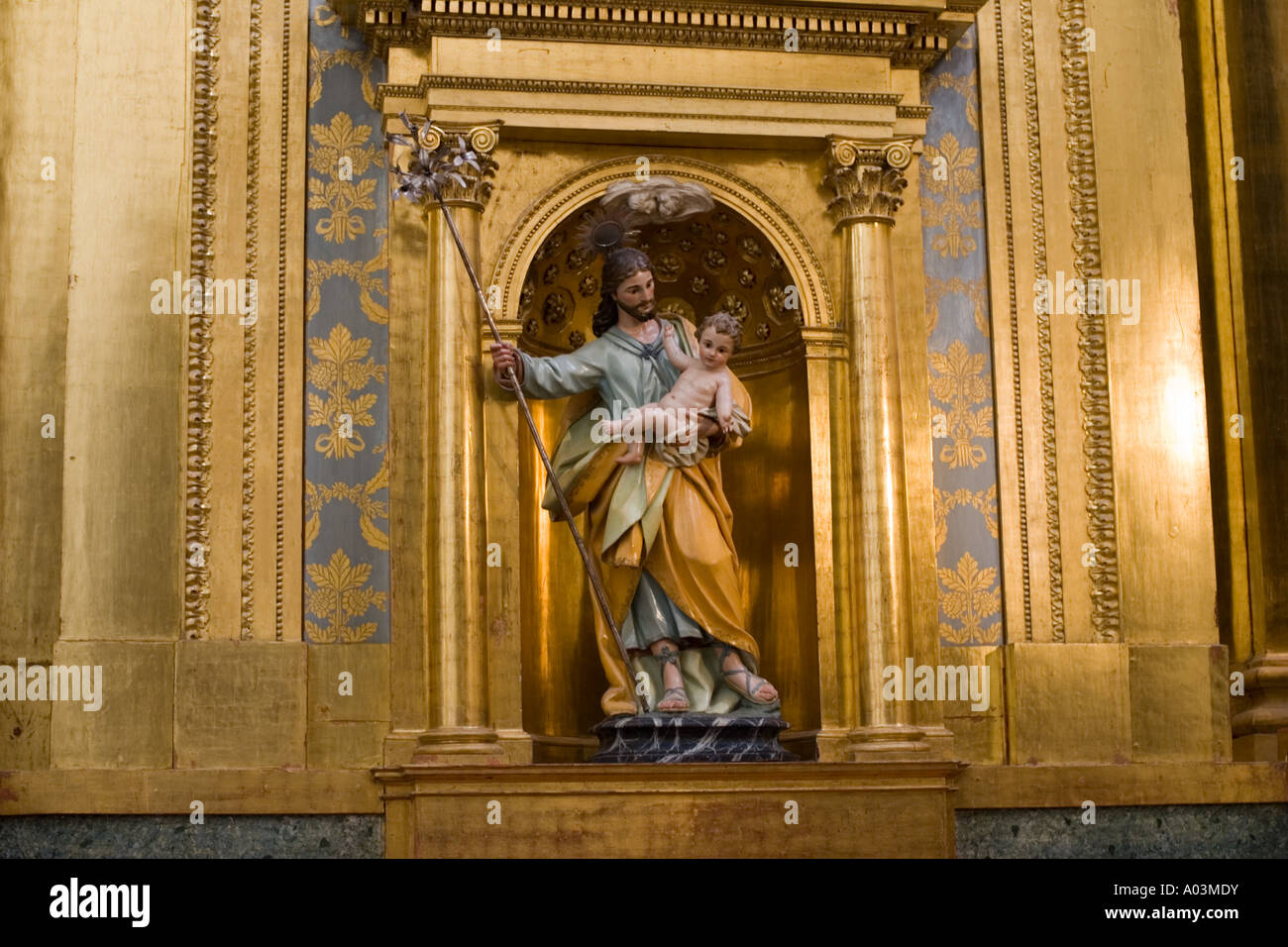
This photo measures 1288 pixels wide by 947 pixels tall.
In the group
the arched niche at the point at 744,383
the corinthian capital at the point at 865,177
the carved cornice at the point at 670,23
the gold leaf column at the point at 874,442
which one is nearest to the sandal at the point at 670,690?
the arched niche at the point at 744,383

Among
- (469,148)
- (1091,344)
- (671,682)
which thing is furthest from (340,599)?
(1091,344)

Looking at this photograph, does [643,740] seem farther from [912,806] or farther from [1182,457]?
[1182,457]

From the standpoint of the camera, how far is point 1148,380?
11.5 m

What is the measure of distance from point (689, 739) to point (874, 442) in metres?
1.78

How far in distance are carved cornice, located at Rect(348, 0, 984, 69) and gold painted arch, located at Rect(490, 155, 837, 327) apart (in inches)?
26.0

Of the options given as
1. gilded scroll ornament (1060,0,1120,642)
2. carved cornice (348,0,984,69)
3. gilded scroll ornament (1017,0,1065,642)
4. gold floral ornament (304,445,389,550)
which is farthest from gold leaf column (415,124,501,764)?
gilded scroll ornament (1060,0,1120,642)

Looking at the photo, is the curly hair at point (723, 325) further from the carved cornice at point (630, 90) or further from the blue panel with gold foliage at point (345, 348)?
the blue panel with gold foliage at point (345, 348)

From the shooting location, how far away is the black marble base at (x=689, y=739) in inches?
409

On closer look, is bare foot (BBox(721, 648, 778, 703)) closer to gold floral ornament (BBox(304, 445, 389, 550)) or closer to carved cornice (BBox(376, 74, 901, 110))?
gold floral ornament (BBox(304, 445, 389, 550))

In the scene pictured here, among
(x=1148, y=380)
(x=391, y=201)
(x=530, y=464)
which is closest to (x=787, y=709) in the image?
(x=530, y=464)

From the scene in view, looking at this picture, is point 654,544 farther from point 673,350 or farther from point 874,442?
point 874,442

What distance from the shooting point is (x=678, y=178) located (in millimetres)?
11172

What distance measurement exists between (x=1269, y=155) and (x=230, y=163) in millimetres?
5726

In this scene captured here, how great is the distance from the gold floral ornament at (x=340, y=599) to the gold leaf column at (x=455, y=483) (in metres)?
0.39
